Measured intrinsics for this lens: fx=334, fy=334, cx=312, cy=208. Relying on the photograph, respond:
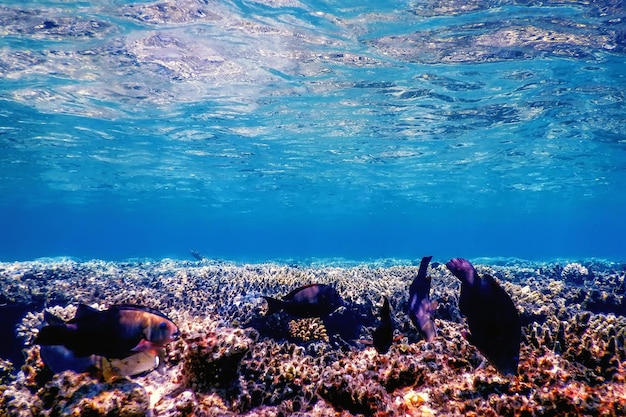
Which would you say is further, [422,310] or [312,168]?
[312,168]

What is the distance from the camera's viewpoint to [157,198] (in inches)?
2259

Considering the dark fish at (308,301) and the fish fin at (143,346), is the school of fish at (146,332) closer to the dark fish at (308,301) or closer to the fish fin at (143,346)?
the fish fin at (143,346)

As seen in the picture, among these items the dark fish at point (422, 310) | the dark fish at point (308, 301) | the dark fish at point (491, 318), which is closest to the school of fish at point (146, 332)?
the dark fish at point (491, 318)

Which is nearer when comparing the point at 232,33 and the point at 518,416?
the point at 518,416

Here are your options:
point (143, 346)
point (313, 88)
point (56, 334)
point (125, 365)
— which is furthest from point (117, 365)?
point (313, 88)

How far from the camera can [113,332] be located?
2.30m

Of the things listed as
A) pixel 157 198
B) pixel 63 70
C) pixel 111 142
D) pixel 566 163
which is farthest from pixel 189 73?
pixel 157 198

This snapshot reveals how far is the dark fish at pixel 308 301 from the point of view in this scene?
3561mm

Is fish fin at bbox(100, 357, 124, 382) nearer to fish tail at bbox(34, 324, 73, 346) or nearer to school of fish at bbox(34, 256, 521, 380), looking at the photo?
school of fish at bbox(34, 256, 521, 380)

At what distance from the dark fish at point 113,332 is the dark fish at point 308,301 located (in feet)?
4.08

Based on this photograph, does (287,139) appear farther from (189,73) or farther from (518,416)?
(518,416)

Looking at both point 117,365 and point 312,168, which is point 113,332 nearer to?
point 117,365

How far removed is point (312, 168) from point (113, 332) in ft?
112

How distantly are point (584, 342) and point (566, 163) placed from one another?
119ft
